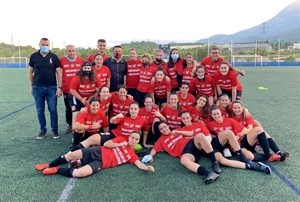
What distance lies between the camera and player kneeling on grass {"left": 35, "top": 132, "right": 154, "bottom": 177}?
12.9 ft

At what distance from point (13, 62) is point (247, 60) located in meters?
28.0

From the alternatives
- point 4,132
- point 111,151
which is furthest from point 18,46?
point 111,151

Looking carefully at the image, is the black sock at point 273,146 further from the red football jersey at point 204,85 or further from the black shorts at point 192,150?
the red football jersey at point 204,85

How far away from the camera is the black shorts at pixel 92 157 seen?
408cm

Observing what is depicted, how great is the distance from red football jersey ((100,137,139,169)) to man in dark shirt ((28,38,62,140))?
6.26ft

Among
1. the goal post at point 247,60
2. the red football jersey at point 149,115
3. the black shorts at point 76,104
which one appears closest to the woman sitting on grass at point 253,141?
the red football jersey at point 149,115

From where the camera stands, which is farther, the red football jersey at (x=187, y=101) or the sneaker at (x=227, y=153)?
the red football jersey at (x=187, y=101)

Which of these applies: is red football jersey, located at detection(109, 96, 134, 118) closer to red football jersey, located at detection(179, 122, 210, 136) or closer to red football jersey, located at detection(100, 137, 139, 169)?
red football jersey, located at detection(100, 137, 139, 169)

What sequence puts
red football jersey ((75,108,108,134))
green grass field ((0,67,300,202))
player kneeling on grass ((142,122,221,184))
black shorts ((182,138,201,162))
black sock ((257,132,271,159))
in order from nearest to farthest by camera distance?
green grass field ((0,67,300,202))
player kneeling on grass ((142,122,221,184))
black shorts ((182,138,201,162))
black sock ((257,132,271,159))
red football jersey ((75,108,108,134))

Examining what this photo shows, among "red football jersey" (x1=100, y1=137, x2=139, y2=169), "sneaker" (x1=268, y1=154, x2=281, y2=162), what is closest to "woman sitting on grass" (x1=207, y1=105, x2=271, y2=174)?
"sneaker" (x1=268, y1=154, x2=281, y2=162)

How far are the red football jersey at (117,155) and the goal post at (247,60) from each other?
29384 mm

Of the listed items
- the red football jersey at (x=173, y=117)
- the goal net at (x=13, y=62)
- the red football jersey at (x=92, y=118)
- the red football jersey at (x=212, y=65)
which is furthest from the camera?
the goal net at (x=13, y=62)

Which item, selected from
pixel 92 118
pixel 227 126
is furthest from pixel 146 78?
pixel 227 126

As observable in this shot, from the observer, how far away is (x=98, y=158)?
415 cm
